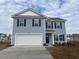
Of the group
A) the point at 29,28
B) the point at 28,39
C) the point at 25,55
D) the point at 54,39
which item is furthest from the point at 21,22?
the point at 25,55

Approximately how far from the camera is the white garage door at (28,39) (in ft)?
104

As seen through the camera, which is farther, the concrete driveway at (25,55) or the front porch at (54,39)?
the front porch at (54,39)

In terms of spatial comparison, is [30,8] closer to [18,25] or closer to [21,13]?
[21,13]

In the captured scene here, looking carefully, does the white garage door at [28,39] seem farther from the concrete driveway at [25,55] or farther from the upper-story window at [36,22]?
the concrete driveway at [25,55]

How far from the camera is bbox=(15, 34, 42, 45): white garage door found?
104 feet

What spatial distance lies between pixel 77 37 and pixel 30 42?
25971 millimetres

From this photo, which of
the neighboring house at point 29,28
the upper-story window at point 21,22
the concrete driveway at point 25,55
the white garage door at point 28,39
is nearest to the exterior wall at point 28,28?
the neighboring house at point 29,28

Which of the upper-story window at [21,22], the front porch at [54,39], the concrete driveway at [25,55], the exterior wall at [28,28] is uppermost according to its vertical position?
the upper-story window at [21,22]

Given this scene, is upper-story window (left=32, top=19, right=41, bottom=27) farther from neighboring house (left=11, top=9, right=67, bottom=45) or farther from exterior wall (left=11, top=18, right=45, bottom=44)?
exterior wall (left=11, top=18, right=45, bottom=44)

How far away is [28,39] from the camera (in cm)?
3191

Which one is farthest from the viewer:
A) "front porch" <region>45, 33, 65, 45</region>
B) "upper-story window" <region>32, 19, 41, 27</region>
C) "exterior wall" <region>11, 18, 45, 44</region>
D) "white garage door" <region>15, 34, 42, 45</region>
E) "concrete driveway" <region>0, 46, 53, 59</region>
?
"front porch" <region>45, 33, 65, 45</region>

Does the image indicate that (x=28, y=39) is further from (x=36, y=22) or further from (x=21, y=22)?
(x=36, y=22)

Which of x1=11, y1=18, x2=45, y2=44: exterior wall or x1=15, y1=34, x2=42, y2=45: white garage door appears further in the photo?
x1=15, y1=34, x2=42, y2=45: white garage door

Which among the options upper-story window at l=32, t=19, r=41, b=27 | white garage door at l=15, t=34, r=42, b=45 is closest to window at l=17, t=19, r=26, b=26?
upper-story window at l=32, t=19, r=41, b=27
